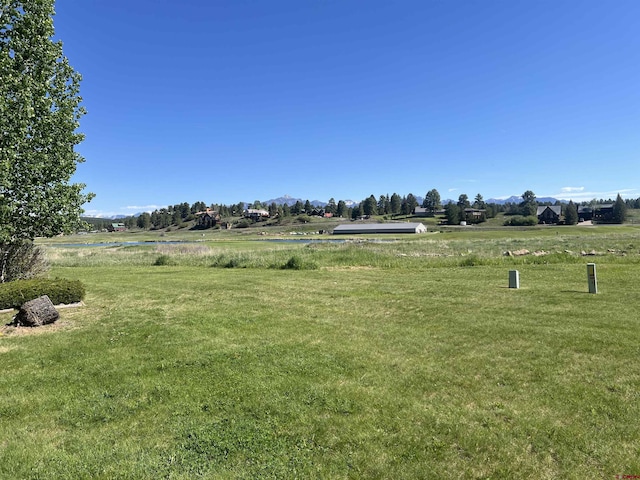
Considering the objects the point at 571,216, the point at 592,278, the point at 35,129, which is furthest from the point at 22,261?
the point at 571,216

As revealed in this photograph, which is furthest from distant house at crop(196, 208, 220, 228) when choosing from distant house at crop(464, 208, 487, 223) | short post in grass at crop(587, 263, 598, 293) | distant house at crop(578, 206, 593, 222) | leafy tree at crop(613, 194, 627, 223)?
short post in grass at crop(587, 263, 598, 293)

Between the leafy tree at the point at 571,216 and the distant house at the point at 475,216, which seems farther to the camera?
the distant house at the point at 475,216

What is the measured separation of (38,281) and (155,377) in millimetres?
9926

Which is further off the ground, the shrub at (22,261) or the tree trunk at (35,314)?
the shrub at (22,261)

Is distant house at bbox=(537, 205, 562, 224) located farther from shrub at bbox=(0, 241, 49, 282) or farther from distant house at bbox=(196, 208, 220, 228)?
shrub at bbox=(0, 241, 49, 282)

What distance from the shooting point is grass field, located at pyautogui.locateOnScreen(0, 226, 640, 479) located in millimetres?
5045

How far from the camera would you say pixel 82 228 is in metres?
16.1

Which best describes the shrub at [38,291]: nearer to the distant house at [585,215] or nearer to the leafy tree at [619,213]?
the leafy tree at [619,213]

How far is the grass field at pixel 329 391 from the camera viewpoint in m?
5.05

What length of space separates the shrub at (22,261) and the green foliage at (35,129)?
1629mm

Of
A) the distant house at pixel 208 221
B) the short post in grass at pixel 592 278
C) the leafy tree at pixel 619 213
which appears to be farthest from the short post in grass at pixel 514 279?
the distant house at pixel 208 221

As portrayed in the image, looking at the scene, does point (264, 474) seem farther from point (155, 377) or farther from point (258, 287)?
point (258, 287)

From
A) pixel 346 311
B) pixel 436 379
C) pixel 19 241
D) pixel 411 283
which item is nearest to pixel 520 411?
pixel 436 379

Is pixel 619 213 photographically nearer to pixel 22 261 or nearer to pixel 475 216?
pixel 475 216
